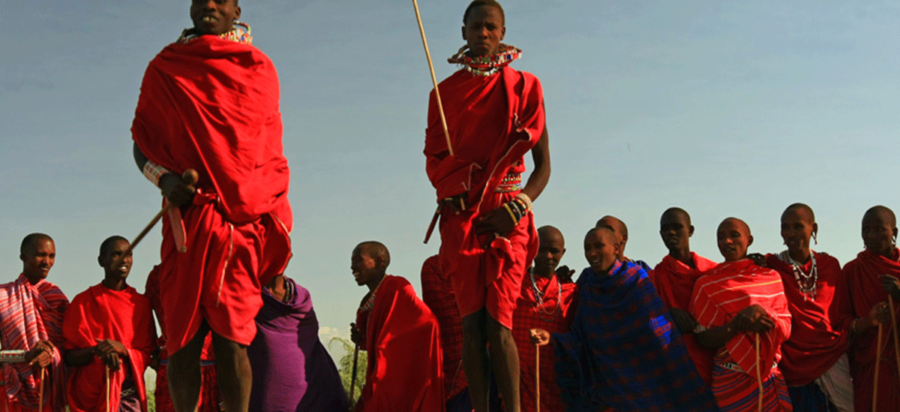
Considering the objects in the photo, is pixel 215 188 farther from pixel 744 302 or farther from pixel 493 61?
pixel 744 302

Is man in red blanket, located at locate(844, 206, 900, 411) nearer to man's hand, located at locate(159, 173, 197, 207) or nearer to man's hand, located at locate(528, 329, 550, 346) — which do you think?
man's hand, located at locate(528, 329, 550, 346)

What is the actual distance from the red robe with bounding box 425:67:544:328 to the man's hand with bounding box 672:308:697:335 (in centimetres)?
274

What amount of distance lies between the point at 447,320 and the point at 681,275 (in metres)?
2.16

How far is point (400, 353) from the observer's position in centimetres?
819

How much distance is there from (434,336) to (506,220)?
3.19 metres

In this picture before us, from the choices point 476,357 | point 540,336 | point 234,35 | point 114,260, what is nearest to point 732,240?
point 540,336

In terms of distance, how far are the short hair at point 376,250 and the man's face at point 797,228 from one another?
3.73 m

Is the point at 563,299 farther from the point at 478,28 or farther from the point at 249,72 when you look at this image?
the point at 249,72

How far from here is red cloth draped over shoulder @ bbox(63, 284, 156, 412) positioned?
852 centimetres

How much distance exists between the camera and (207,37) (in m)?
4.76

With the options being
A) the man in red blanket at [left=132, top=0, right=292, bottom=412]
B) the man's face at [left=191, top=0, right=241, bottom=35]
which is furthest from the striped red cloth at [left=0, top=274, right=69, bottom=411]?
the man's face at [left=191, top=0, right=241, bottom=35]

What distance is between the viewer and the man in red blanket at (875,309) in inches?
319

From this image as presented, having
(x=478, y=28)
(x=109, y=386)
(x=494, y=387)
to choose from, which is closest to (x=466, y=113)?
(x=478, y=28)

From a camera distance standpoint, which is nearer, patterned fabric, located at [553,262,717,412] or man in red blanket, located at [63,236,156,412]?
patterned fabric, located at [553,262,717,412]
